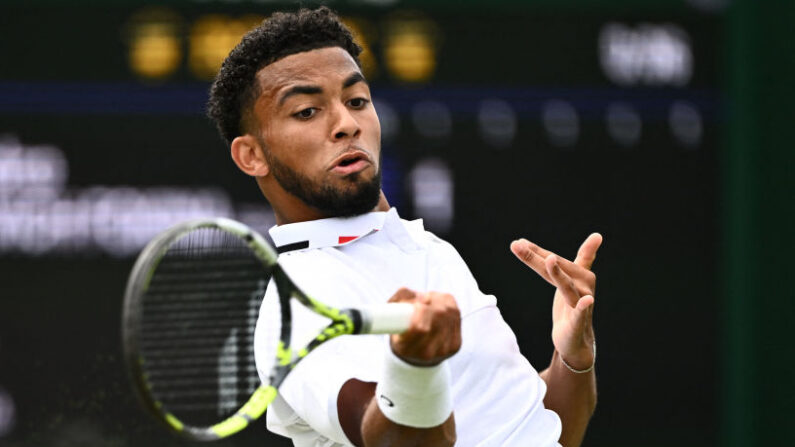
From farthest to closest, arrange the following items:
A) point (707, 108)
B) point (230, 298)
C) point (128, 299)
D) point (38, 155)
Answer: point (707, 108) < point (38, 155) < point (230, 298) < point (128, 299)

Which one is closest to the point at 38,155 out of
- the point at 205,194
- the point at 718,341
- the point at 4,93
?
the point at 4,93

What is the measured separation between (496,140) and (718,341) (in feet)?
4.44

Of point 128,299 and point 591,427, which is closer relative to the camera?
point 128,299

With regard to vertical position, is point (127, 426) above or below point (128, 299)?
below

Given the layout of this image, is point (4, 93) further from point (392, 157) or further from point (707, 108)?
point (707, 108)

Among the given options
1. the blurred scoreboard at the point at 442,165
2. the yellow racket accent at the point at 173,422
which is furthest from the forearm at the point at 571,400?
the blurred scoreboard at the point at 442,165

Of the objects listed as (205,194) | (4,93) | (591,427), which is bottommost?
(591,427)

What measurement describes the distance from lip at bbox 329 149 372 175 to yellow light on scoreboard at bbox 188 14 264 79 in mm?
3035

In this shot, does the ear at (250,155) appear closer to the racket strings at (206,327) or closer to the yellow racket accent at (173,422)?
the racket strings at (206,327)

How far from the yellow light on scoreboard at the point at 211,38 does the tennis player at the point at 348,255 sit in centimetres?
275

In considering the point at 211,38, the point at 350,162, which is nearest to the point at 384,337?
the point at 350,162

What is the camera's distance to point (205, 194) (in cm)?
577

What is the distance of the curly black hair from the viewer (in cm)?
296

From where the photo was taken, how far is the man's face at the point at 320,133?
9.41 ft
